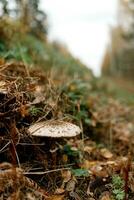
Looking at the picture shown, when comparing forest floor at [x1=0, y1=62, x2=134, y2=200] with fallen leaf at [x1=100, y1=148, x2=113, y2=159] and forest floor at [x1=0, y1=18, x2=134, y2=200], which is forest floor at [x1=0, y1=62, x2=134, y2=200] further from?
fallen leaf at [x1=100, y1=148, x2=113, y2=159]

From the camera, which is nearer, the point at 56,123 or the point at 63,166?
the point at 56,123

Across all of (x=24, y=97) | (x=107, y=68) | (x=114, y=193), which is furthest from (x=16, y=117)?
(x=107, y=68)

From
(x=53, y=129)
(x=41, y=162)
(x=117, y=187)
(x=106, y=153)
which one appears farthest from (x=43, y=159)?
(x=106, y=153)

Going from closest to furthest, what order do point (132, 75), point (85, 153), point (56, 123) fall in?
point (56, 123) → point (85, 153) → point (132, 75)

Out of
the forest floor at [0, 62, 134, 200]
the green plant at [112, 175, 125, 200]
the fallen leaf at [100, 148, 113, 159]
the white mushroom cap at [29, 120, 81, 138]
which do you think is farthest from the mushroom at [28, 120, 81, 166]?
the fallen leaf at [100, 148, 113, 159]

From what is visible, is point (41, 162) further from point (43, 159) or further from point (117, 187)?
point (117, 187)

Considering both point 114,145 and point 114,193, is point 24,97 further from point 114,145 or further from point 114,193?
point 114,145
